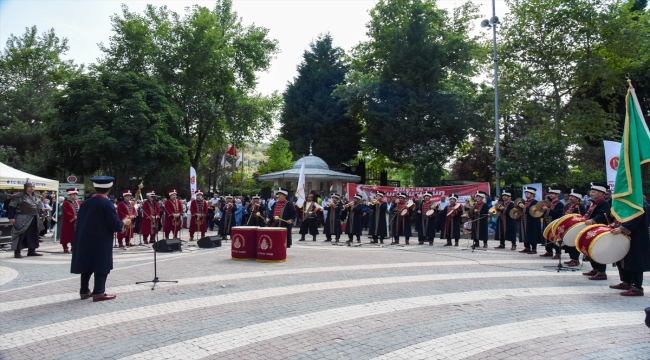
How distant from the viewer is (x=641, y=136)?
799cm

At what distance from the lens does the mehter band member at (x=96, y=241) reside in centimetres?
758

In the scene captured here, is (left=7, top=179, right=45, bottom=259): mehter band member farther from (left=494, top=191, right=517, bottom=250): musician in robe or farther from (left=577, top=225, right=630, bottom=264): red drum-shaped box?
(left=494, top=191, right=517, bottom=250): musician in robe

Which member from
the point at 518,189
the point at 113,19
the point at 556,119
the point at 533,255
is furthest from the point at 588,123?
the point at 113,19

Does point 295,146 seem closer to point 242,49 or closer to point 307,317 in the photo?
point 242,49

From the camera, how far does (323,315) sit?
21.9 feet

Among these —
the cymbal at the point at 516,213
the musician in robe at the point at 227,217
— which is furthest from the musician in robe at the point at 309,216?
the cymbal at the point at 516,213

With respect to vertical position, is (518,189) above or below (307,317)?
above

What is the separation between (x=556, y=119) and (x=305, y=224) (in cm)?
1975

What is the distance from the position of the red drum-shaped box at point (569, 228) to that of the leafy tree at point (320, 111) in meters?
29.9

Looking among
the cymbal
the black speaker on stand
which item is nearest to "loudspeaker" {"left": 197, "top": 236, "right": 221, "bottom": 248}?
the black speaker on stand

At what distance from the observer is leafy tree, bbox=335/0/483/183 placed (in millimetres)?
32656

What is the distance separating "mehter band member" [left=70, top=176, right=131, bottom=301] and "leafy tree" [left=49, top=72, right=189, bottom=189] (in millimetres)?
26619

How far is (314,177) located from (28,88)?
31.8 meters

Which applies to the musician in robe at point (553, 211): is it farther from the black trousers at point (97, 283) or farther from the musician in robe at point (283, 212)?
the black trousers at point (97, 283)
